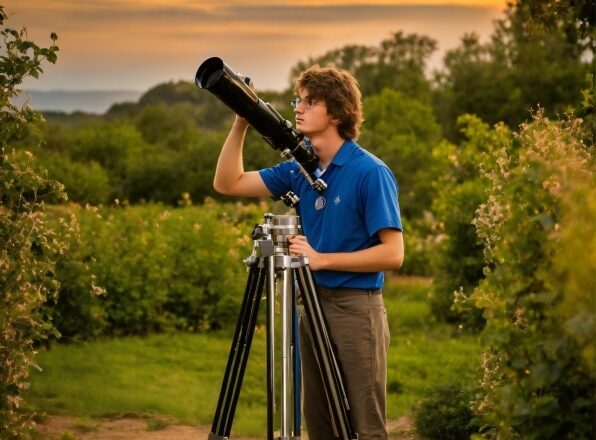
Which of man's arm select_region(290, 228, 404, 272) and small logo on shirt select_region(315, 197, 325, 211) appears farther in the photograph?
small logo on shirt select_region(315, 197, 325, 211)

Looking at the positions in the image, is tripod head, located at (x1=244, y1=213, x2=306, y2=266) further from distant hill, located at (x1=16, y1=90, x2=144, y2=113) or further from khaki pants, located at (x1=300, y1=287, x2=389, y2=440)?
distant hill, located at (x1=16, y1=90, x2=144, y2=113)

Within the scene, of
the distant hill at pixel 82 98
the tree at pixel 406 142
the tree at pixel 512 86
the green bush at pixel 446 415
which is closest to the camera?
the green bush at pixel 446 415

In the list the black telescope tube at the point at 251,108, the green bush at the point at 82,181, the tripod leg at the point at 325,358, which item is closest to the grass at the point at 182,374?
the tripod leg at the point at 325,358

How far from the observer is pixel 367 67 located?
148 feet

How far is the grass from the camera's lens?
8367mm

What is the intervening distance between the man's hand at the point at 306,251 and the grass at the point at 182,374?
3.16 meters

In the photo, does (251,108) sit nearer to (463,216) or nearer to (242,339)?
(242,339)

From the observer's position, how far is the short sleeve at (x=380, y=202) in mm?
4602

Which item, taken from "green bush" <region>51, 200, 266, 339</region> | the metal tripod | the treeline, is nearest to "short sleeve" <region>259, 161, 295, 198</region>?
the metal tripod

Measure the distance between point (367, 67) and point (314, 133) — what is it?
40.7m

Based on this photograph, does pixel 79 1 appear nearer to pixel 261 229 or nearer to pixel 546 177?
pixel 261 229

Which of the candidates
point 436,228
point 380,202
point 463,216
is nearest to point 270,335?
point 380,202

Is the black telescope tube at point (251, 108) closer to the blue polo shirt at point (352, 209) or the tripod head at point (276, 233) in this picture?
the blue polo shirt at point (352, 209)

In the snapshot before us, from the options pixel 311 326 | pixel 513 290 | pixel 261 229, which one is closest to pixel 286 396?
pixel 311 326
